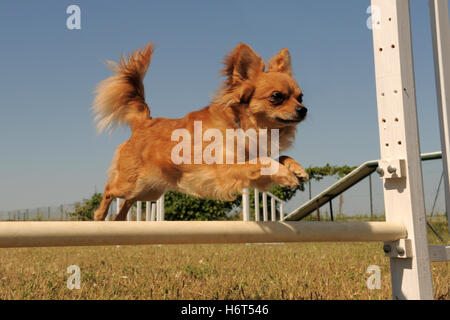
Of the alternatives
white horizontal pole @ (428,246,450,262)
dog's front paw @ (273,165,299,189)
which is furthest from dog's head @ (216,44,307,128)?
white horizontal pole @ (428,246,450,262)

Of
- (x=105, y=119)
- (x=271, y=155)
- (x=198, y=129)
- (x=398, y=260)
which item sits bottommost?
(x=398, y=260)

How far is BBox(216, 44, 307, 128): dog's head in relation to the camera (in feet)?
7.25

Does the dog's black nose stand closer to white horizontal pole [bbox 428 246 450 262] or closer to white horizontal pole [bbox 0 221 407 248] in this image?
white horizontal pole [bbox 0 221 407 248]

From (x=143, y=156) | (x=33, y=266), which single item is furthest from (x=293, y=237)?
(x=33, y=266)

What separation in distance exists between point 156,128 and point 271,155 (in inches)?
32.6

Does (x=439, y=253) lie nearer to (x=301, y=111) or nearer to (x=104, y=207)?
(x=301, y=111)

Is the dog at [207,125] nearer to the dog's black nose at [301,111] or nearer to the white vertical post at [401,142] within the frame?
the dog's black nose at [301,111]

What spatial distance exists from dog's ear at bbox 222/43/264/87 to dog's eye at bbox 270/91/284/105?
0.17 metres

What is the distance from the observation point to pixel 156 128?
2.77 meters

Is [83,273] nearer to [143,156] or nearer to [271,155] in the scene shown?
[143,156]

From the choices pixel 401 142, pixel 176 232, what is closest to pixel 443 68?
pixel 401 142

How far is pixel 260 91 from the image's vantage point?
88.7 inches

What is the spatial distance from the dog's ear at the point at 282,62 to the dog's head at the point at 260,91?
3.3 inches
